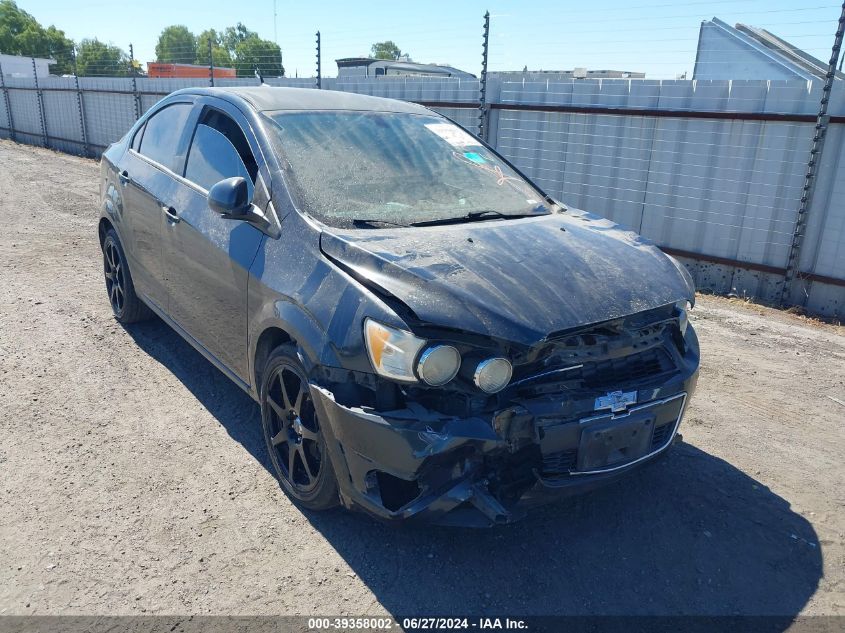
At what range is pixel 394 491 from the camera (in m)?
2.62

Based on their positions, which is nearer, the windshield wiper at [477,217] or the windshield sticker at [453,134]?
the windshield wiper at [477,217]

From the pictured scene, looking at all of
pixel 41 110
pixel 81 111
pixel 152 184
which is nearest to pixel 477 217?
pixel 152 184

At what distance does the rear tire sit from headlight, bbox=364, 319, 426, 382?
3273mm

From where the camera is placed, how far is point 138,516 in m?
3.07

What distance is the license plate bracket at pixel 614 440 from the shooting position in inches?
103

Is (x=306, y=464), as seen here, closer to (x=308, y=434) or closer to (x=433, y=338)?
(x=308, y=434)

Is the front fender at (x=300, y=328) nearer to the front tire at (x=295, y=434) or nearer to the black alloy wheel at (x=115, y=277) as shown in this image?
the front tire at (x=295, y=434)

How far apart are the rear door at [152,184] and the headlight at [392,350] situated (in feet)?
7.43

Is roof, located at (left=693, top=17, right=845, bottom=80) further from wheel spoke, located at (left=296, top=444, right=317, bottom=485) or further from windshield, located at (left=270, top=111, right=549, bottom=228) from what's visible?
wheel spoke, located at (left=296, top=444, right=317, bottom=485)

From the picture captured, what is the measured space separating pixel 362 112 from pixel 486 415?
2.27m

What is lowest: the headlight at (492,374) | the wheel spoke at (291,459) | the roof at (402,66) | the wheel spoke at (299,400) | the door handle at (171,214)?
Answer: the wheel spoke at (291,459)

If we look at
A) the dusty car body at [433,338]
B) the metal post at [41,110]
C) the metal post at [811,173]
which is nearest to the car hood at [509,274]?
the dusty car body at [433,338]

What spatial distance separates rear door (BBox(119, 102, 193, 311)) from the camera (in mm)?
4254

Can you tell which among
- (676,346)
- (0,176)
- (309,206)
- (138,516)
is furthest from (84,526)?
(0,176)
